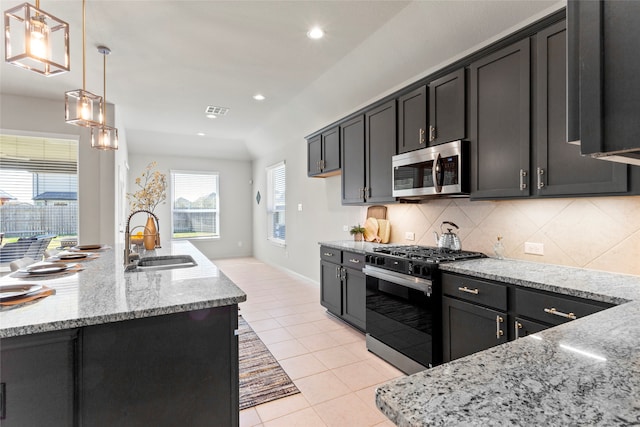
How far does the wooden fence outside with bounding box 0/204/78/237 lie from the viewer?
4285 millimetres

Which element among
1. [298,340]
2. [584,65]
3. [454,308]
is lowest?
[298,340]

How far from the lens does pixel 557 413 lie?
1.87 feet

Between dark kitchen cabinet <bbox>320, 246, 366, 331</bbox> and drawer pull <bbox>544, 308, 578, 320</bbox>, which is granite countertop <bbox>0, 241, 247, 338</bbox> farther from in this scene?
dark kitchen cabinet <bbox>320, 246, 366, 331</bbox>

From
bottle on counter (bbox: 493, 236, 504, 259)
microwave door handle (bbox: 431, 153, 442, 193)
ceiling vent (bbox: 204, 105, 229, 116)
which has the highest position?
ceiling vent (bbox: 204, 105, 229, 116)

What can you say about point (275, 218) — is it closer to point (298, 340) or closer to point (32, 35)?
point (298, 340)

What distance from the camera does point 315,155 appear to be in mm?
4809

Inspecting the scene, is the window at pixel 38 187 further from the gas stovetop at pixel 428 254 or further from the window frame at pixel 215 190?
the gas stovetop at pixel 428 254

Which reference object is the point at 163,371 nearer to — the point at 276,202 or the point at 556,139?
the point at 556,139

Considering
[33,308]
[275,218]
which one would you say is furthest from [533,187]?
[275,218]

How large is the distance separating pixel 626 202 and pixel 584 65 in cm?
218

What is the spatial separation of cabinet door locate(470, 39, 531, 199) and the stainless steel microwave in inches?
3.5

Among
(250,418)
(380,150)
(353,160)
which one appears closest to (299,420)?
(250,418)

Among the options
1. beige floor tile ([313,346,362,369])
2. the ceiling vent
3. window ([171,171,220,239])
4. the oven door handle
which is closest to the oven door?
the oven door handle

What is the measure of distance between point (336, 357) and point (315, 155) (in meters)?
2.88
